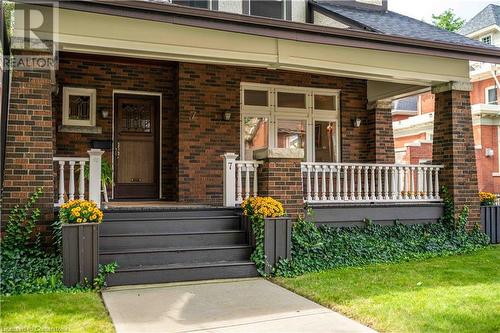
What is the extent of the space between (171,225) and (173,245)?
380mm

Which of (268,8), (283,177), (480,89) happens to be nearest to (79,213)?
(283,177)

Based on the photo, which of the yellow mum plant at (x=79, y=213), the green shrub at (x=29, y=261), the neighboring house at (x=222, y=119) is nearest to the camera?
the green shrub at (x=29, y=261)

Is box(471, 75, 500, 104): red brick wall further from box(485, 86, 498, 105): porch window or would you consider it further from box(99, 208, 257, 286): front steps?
box(99, 208, 257, 286): front steps

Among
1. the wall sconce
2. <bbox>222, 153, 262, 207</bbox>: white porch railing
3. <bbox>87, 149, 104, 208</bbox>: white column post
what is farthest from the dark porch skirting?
<bbox>87, 149, 104, 208</bbox>: white column post

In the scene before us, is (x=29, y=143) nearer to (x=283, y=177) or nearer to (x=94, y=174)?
(x=94, y=174)

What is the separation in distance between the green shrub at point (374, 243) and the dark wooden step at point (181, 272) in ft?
1.66

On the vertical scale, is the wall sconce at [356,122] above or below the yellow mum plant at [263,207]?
above

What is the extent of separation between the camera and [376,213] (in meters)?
8.25

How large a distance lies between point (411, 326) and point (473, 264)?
3395 millimetres

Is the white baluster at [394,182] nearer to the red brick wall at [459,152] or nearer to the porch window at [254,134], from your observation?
the red brick wall at [459,152]

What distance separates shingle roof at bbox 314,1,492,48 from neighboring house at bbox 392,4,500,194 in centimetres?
931

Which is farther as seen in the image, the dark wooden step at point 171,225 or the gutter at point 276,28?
the dark wooden step at point 171,225

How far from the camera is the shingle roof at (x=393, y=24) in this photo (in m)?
8.17

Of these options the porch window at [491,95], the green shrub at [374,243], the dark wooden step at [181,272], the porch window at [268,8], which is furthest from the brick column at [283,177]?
the porch window at [491,95]
